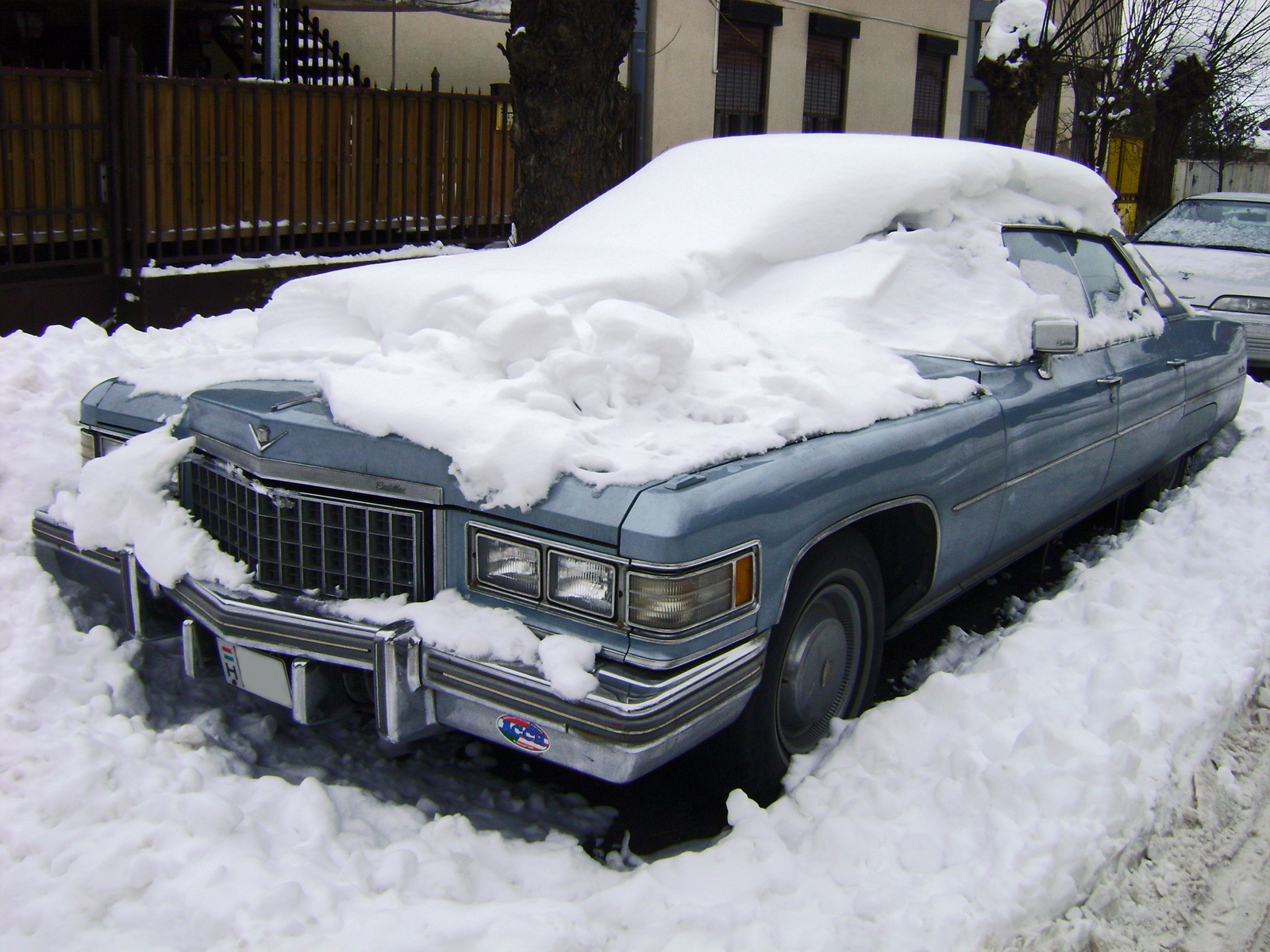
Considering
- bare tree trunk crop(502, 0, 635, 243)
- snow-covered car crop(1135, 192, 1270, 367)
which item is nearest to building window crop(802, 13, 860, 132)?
snow-covered car crop(1135, 192, 1270, 367)

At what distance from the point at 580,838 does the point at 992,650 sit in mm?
1530

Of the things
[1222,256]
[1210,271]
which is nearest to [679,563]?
[1210,271]

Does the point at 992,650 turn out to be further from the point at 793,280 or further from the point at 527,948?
the point at 527,948

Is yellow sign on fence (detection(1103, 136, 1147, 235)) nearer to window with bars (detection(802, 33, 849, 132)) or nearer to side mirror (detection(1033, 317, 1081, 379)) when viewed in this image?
window with bars (detection(802, 33, 849, 132))

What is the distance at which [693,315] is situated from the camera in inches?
147

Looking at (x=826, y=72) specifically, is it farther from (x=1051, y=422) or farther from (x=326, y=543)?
(x=326, y=543)

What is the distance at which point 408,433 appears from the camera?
2695 millimetres

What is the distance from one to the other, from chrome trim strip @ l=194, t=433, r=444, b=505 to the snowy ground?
28.1 inches

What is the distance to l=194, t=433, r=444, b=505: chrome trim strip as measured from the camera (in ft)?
8.75

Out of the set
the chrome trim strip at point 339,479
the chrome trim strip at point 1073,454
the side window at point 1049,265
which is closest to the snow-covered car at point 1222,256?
the chrome trim strip at point 1073,454

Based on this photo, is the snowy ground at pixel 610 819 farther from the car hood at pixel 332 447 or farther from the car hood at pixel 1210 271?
the car hood at pixel 1210 271

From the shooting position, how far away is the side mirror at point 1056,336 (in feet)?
11.9

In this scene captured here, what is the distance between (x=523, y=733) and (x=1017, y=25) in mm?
12596

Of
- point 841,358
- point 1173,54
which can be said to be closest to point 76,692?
point 841,358
